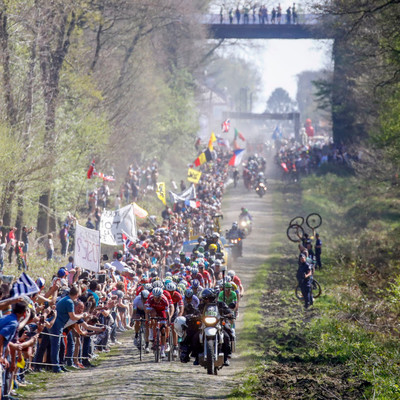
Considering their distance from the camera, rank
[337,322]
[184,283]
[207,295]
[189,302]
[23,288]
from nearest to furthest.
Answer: [23,288] < [207,295] < [189,302] < [184,283] < [337,322]

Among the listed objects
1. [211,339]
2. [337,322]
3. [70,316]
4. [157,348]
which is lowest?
[337,322]

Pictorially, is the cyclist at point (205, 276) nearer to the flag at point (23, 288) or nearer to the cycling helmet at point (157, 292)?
the cycling helmet at point (157, 292)

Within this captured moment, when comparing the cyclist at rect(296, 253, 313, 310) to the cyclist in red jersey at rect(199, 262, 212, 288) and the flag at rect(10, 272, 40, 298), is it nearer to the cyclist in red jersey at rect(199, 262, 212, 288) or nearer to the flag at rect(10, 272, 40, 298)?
the cyclist in red jersey at rect(199, 262, 212, 288)

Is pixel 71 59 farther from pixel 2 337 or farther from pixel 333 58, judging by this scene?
pixel 2 337

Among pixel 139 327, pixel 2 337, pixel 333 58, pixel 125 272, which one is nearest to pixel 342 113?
pixel 333 58

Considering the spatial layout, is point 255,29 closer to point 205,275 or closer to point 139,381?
point 205,275

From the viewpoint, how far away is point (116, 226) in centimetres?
2777

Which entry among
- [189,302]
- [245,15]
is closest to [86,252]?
[189,302]

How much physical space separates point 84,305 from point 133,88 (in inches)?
1710

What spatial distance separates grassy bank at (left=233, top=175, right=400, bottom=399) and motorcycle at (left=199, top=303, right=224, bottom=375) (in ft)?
2.19

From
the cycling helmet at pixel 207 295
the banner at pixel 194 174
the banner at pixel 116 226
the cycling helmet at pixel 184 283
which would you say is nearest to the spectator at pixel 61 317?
the cycling helmet at pixel 207 295

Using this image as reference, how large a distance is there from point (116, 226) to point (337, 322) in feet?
31.5

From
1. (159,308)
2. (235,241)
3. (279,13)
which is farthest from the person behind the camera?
(279,13)

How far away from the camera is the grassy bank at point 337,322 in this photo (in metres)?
15.0
